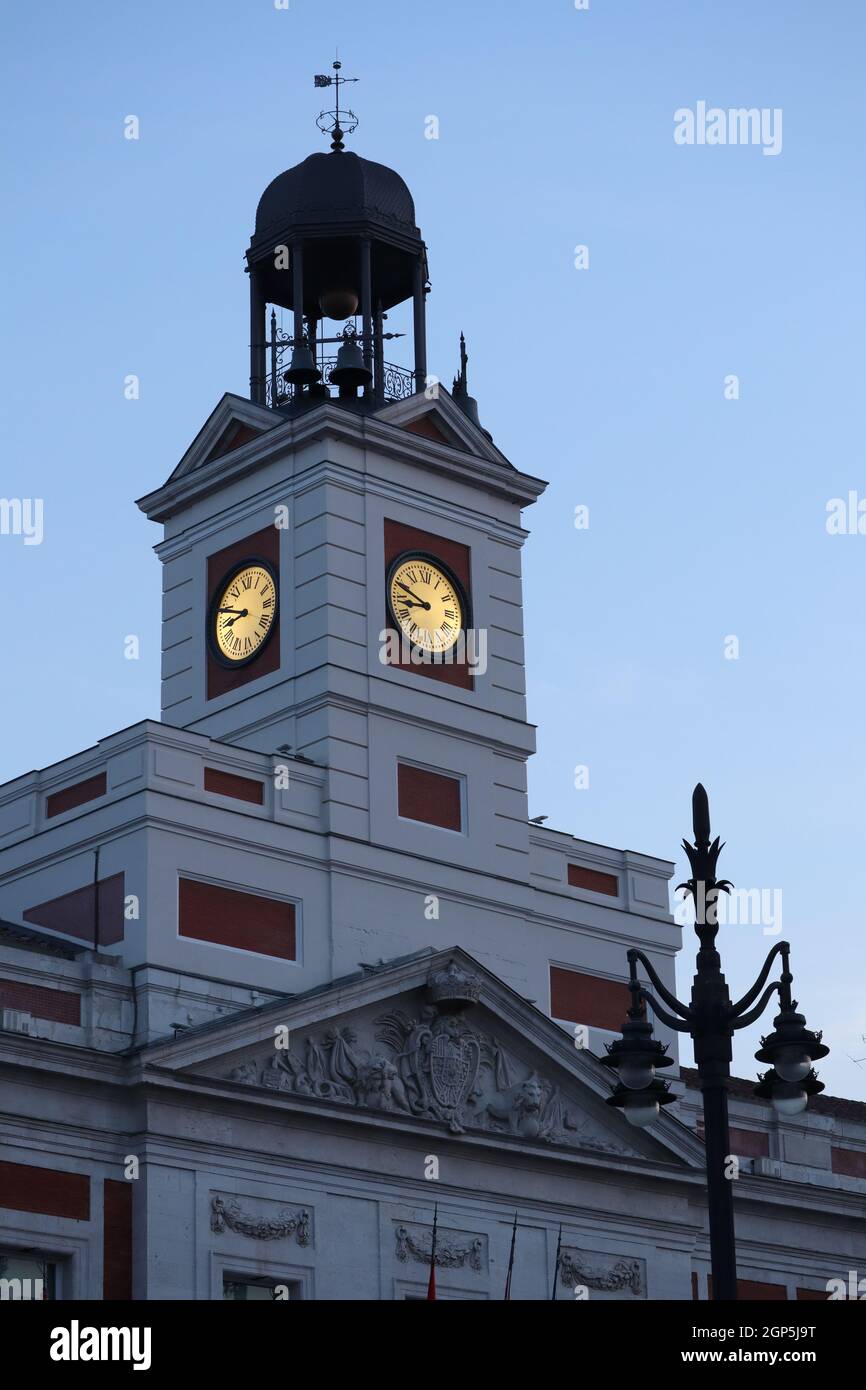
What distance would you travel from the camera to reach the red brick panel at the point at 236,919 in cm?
3766

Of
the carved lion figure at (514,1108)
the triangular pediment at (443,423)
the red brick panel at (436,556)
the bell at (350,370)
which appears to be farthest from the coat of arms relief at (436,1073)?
the bell at (350,370)

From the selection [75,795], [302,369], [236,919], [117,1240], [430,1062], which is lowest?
[117,1240]

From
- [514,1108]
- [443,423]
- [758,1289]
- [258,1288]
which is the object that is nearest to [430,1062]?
[514,1108]

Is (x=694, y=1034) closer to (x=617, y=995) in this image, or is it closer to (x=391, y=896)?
(x=391, y=896)

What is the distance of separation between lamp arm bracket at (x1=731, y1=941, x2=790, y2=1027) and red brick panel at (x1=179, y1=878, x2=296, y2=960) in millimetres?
13739

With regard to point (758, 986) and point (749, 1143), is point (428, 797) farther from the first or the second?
point (758, 986)

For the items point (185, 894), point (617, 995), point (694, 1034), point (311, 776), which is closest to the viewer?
point (694, 1034)

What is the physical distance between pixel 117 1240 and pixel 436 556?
47.7 ft

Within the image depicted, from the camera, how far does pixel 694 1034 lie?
2364 centimetres

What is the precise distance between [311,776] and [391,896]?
2390 mm

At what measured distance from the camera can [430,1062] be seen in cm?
3888
